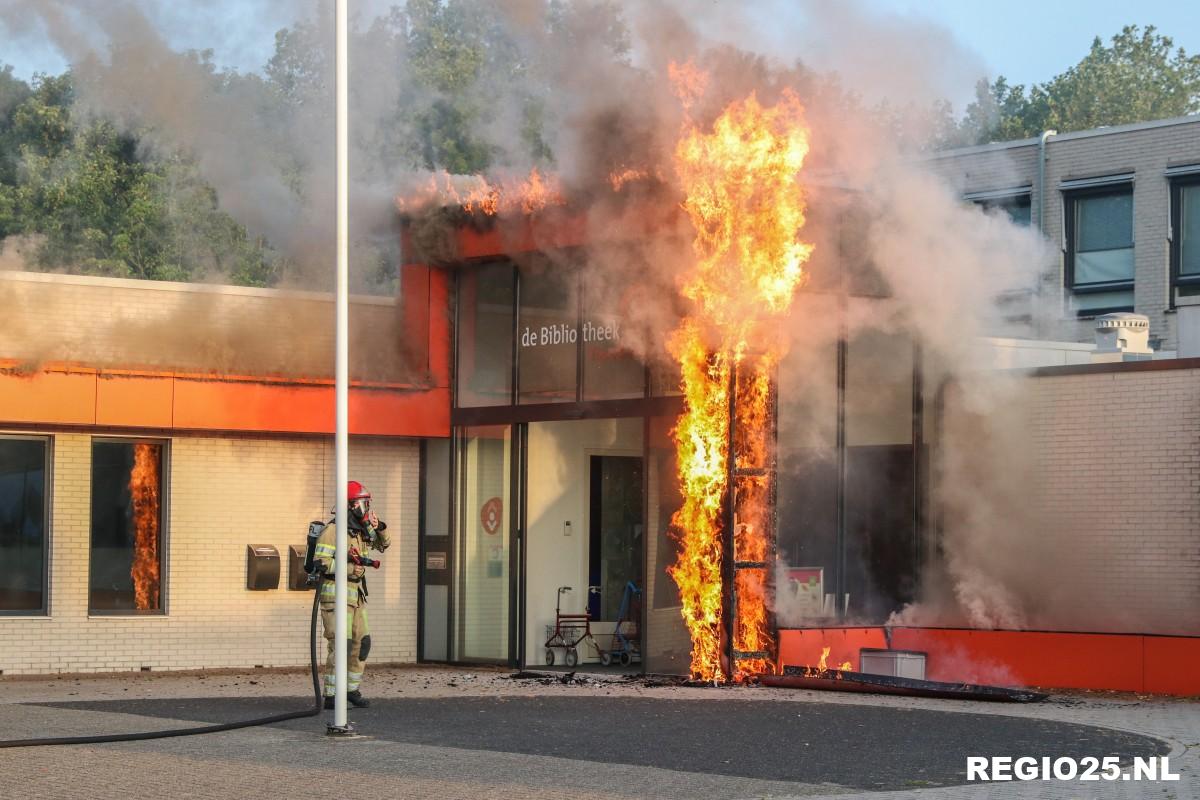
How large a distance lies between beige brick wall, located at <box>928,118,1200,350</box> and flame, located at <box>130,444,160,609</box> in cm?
1649

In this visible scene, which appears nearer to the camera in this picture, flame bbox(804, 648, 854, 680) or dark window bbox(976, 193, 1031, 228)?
flame bbox(804, 648, 854, 680)

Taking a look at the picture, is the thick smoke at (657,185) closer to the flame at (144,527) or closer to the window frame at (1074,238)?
the flame at (144,527)

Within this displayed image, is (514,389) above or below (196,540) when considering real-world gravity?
above

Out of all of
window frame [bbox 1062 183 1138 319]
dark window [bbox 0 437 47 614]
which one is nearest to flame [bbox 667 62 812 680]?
dark window [bbox 0 437 47 614]

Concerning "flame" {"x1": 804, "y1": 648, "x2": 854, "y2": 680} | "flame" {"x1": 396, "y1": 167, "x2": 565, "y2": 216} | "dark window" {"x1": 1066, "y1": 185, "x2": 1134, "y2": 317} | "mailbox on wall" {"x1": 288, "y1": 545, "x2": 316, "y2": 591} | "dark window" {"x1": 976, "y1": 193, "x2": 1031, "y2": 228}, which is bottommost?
"flame" {"x1": 804, "y1": 648, "x2": 854, "y2": 680}

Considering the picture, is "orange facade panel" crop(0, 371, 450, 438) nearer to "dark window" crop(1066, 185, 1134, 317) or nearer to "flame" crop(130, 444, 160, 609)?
"flame" crop(130, 444, 160, 609)

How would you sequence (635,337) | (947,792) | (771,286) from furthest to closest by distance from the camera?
(635,337), (771,286), (947,792)

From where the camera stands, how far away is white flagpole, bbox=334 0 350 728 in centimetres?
1161

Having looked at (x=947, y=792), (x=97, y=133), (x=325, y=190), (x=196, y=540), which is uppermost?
(x=97, y=133)

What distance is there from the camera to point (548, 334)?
1812 cm

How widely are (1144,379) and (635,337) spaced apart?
205 inches

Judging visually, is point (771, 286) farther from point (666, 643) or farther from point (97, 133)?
point (97, 133)

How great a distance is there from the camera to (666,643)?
16547 mm

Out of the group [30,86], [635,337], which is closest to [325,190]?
[635,337]
